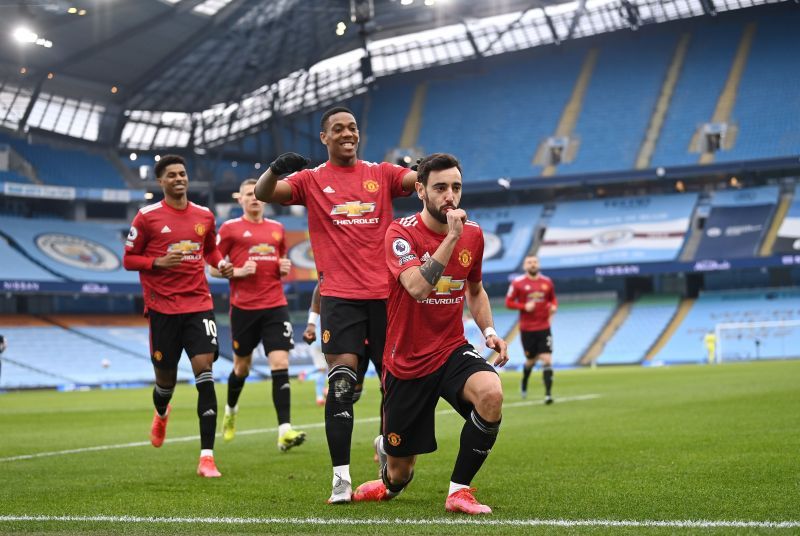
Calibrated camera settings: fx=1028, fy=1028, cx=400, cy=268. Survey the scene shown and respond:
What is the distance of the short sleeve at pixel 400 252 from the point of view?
6379mm

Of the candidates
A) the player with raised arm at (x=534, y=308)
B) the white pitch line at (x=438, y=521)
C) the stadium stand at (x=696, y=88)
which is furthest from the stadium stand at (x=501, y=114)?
the white pitch line at (x=438, y=521)

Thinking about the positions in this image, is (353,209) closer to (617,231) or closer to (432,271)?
(432,271)

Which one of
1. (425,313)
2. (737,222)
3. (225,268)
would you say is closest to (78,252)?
(737,222)

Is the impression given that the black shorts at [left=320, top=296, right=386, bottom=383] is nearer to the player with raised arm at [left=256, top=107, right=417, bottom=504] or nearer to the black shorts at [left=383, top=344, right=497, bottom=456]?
the player with raised arm at [left=256, top=107, right=417, bottom=504]

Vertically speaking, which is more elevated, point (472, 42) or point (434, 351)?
point (472, 42)

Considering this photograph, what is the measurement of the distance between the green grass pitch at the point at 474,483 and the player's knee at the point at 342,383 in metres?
0.72

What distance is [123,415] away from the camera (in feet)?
68.5

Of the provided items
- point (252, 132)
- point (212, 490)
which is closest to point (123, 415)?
point (212, 490)

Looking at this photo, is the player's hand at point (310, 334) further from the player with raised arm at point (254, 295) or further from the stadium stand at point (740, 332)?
the stadium stand at point (740, 332)

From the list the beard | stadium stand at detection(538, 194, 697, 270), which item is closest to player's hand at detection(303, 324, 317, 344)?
the beard

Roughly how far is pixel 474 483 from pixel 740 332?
153 feet

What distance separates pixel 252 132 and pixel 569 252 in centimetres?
2275

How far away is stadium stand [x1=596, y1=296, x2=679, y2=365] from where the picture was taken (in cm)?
5297

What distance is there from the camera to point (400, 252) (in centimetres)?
641
